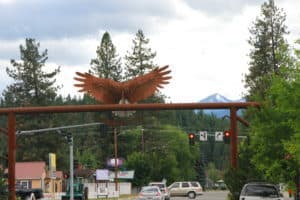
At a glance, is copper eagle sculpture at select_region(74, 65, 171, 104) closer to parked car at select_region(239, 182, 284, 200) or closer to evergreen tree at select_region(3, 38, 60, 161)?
parked car at select_region(239, 182, 284, 200)

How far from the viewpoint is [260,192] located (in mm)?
31672

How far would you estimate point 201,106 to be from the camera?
37.4m

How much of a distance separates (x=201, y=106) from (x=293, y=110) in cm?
1154

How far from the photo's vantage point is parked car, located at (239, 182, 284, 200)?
3152cm

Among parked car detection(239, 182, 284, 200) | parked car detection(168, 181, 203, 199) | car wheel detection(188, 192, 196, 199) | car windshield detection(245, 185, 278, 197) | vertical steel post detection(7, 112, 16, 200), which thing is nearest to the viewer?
parked car detection(239, 182, 284, 200)

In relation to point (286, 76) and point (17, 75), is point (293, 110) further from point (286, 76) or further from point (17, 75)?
point (17, 75)

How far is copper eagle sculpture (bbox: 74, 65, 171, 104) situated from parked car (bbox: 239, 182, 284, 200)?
7.74m

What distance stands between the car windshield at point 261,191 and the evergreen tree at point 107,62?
71115 mm

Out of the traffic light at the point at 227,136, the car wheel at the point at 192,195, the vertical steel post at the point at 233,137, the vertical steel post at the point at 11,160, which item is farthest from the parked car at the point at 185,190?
the vertical steel post at the point at 11,160

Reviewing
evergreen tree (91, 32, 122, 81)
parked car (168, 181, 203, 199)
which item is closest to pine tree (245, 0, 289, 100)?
parked car (168, 181, 203, 199)

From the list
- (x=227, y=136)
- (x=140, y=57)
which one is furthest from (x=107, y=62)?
(x=227, y=136)

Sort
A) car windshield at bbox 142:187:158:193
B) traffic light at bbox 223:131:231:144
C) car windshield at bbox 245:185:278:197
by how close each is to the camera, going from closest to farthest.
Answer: car windshield at bbox 245:185:278:197 → traffic light at bbox 223:131:231:144 → car windshield at bbox 142:187:158:193

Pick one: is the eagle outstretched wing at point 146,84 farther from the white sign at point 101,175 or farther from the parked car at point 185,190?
the white sign at point 101,175

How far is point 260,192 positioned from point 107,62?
2871 inches
